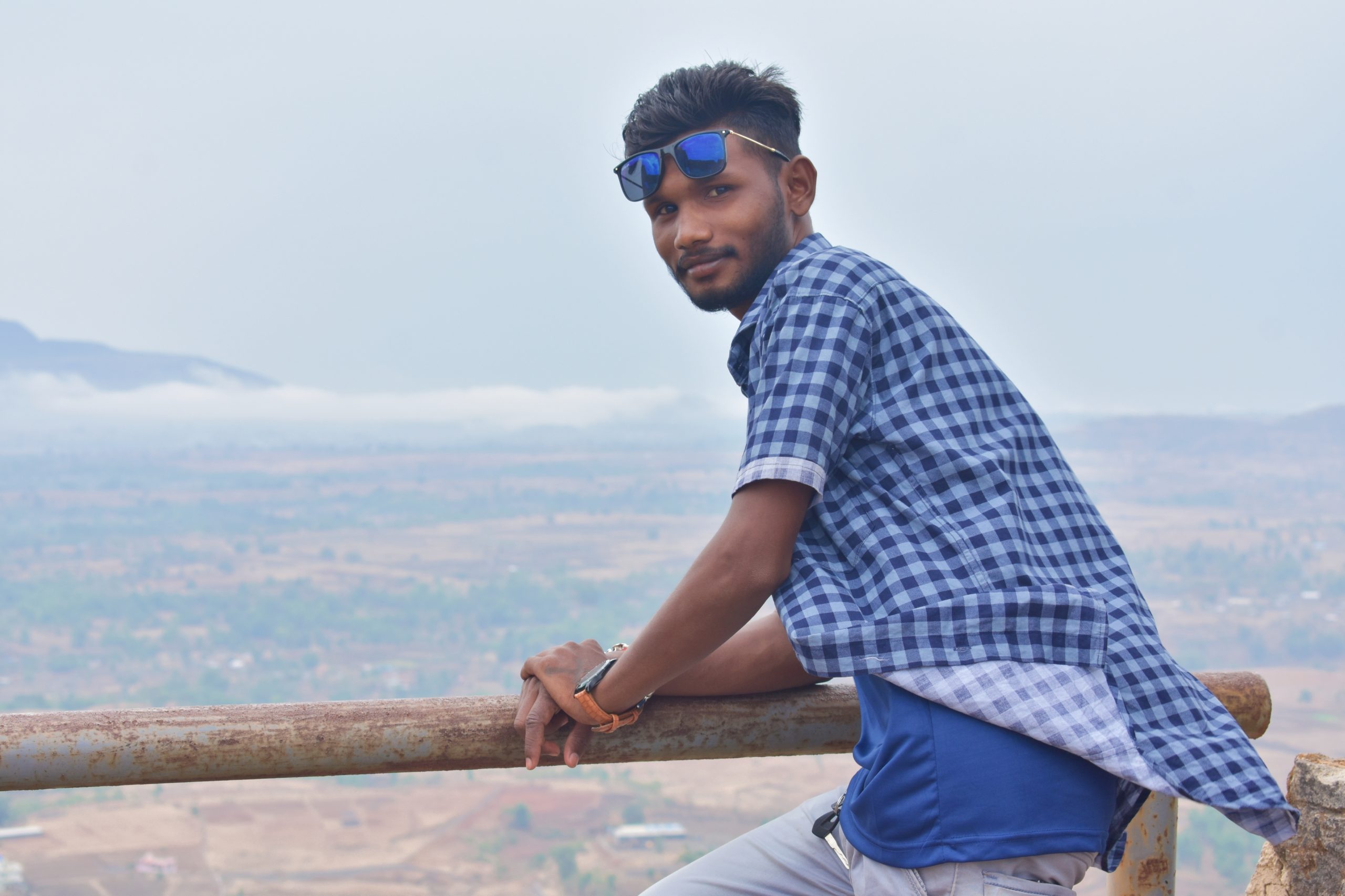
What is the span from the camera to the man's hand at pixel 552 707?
1588 mm

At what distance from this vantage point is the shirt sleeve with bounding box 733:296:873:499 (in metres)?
1.36

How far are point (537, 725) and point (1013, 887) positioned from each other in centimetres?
67

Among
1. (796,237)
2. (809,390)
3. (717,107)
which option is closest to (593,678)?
(809,390)

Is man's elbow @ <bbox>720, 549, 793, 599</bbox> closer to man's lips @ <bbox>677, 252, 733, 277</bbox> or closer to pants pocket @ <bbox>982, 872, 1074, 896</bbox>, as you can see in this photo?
pants pocket @ <bbox>982, 872, 1074, 896</bbox>

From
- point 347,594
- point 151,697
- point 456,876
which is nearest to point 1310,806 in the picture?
point 456,876

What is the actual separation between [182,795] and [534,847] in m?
29.2

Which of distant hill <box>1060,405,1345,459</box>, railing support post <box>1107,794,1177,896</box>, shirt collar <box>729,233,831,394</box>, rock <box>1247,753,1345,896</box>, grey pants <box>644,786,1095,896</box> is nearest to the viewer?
shirt collar <box>729,233,831,394</box>

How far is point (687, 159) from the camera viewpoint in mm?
1728

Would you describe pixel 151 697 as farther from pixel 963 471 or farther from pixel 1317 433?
pixel 1317 433

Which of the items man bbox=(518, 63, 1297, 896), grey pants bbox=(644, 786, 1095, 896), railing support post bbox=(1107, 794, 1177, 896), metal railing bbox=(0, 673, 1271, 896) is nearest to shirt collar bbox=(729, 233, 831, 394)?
man bbox=(518, 63, 1297, 896)

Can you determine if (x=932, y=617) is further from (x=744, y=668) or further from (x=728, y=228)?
(x=728, y=228)

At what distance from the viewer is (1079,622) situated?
1335mm

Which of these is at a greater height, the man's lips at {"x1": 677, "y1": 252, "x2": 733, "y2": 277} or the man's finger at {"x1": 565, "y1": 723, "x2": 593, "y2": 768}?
the man's lips at {"x1": 677, "y1": 252, "x2": 733, "y2": 277}

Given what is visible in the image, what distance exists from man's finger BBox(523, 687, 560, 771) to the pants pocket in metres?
0.63
